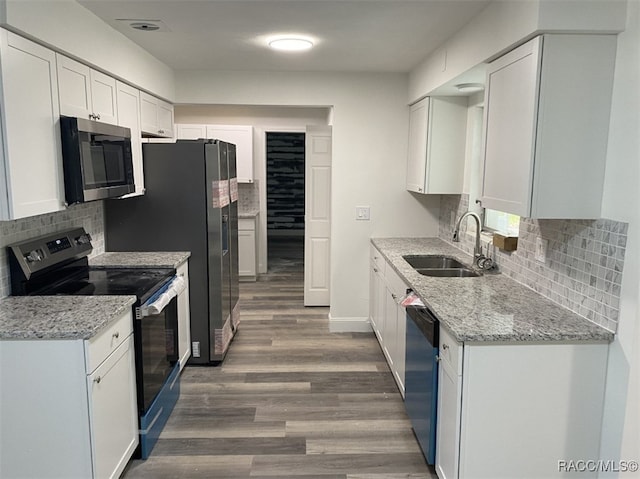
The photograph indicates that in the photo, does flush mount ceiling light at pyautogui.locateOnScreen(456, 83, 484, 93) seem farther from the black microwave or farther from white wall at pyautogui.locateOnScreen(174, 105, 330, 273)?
white wall at pyautogui.locateOnScreen(174, 105, 330, 273)

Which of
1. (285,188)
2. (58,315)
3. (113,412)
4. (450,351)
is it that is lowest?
(113,412)

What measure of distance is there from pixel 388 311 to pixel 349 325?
1.06 metres

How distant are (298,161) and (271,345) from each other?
613 centimetres

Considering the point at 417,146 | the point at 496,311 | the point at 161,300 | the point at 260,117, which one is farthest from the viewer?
the point at 260,117

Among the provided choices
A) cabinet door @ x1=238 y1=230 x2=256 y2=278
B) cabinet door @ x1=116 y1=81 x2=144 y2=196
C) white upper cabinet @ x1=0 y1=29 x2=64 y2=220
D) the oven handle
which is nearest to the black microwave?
white upper cabinet @ x1=0 y1=29 x2=64 y2=220

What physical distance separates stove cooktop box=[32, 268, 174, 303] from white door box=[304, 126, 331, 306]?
2271mm

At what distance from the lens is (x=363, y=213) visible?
4.25 meters

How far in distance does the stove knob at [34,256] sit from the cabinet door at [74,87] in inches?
29.3

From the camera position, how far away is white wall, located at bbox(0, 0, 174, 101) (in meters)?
1.90

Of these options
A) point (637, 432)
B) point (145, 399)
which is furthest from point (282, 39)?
point (637, 432)

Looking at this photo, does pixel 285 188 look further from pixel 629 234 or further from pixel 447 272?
pixel 629 234

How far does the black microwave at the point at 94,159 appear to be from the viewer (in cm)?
226

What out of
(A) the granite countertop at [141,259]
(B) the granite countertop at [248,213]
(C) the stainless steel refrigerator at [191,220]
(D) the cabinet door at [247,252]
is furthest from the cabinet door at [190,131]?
(A) the granite countertop at [141,259]

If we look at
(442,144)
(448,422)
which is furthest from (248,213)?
(448,422)
